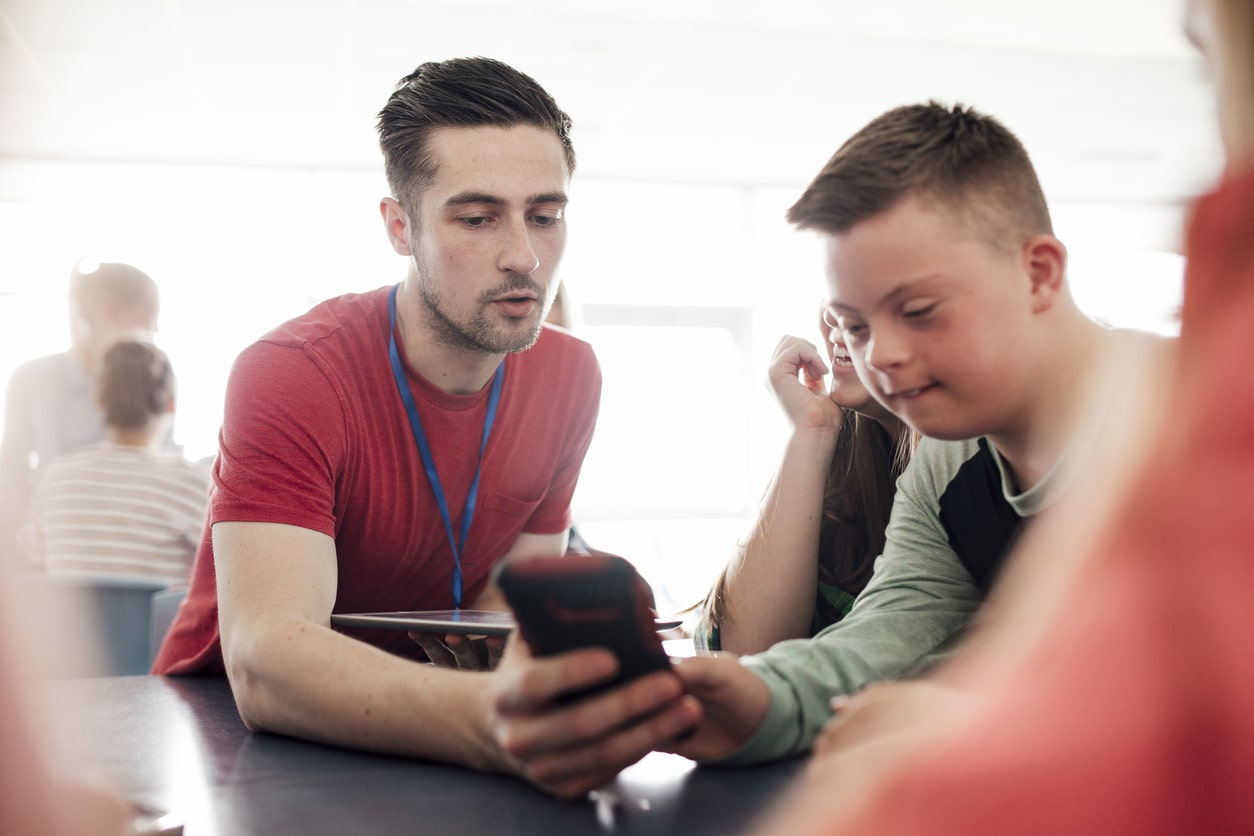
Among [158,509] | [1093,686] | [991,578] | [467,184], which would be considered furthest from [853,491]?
[158,509]

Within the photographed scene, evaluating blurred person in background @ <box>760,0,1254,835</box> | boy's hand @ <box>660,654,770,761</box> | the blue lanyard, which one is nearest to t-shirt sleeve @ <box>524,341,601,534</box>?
the blue lanyard

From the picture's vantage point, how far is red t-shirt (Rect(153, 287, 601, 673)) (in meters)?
1.30

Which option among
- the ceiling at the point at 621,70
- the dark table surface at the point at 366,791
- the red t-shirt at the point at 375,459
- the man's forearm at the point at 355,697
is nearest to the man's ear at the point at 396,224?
the red t-shirt at the point at 375,459

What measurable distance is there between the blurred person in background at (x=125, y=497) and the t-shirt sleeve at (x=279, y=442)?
129 centimetres

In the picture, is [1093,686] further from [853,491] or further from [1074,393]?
[853,491]

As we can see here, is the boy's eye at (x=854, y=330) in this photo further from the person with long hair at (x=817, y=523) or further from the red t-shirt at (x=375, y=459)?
the red t-shirt at (x=375, y=459)

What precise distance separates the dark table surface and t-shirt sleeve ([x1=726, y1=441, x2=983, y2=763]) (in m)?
0.05

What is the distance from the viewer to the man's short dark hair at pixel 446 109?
1646 mm

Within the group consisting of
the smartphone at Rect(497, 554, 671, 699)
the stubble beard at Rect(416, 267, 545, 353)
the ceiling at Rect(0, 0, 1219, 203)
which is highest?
the ceiling at Rect(0, 0, 1219, 203)

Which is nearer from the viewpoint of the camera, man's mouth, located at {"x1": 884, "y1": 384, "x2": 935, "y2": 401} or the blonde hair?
the blonde hair

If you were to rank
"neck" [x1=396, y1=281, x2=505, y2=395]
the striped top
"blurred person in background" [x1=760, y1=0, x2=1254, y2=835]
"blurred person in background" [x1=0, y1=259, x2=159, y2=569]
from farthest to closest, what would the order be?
1. "blurred person in background" [x1=0, y1=259, x2=159, y2=569]
2. the striped top
3. "neck" [x1=396, y1=281, x2=505, y2=395]
4. "blurred person in background" [x1=760, y1=0, x2=1254, y2=835]

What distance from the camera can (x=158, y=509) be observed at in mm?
2506

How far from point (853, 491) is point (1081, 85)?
219 inches

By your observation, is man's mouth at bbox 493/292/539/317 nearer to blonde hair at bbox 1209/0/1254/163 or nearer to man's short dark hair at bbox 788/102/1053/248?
man's short dark hair at bbox 788/102/1053/248
